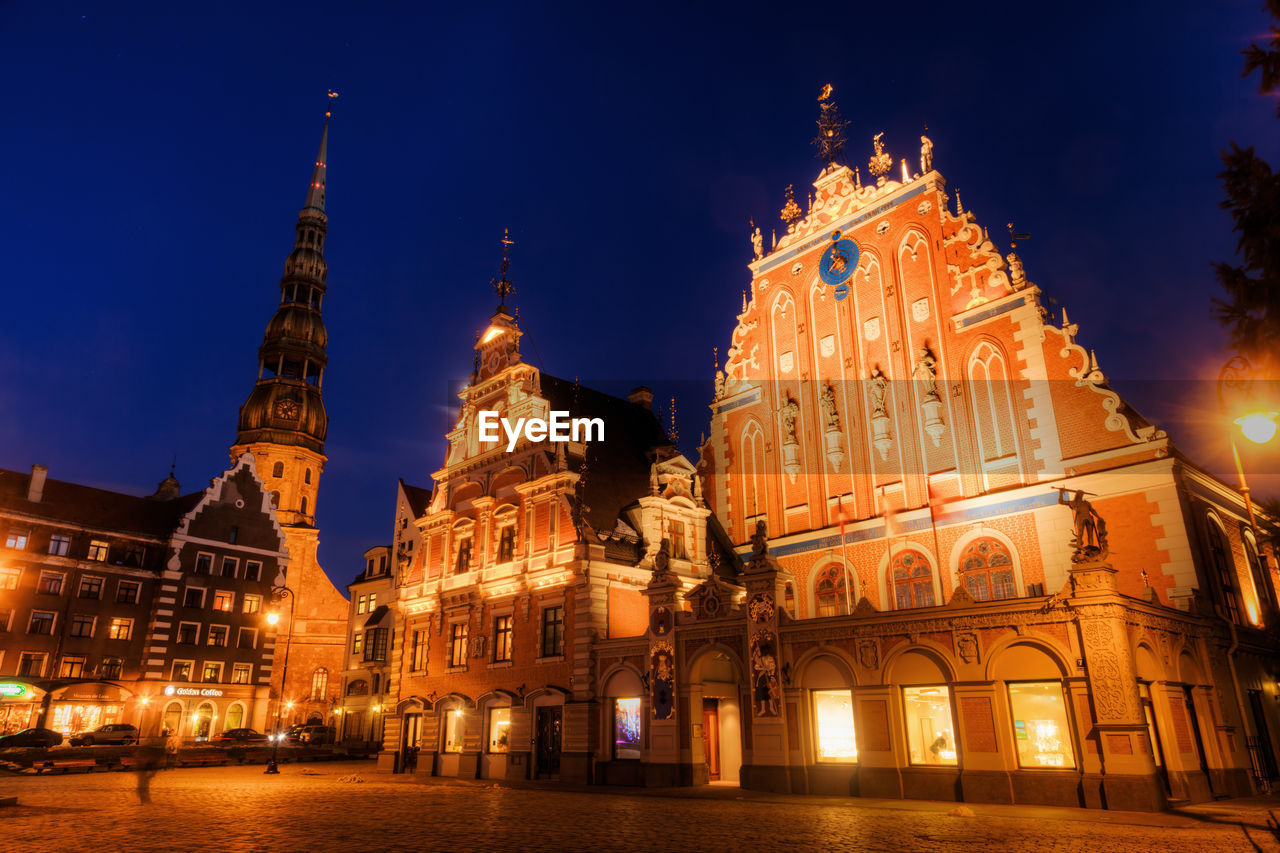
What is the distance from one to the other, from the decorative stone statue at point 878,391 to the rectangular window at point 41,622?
46314 mm

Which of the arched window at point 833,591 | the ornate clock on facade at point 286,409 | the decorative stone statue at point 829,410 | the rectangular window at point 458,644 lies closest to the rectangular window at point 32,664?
the rectangular window at point 458,644

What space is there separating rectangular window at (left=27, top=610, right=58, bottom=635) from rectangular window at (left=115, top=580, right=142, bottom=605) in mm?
3316

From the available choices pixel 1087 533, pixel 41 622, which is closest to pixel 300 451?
pixel 41 622

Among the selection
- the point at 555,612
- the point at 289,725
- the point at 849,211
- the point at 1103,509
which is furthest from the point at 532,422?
the point at 289,725

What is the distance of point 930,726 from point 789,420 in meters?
11.4

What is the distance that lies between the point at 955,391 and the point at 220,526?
4841cm

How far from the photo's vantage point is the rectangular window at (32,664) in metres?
43.8

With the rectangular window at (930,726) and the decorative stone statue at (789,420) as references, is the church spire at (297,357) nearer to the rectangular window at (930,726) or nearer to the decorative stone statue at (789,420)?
the decorative stone statue at (789,420)

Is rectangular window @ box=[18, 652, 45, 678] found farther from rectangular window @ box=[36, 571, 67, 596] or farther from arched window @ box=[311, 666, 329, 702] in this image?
arched window @ box=[311, 666, 329, 702]

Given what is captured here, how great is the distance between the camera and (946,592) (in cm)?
2269

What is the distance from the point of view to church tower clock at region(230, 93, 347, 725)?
62156mm

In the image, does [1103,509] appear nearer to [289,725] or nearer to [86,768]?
[86,768]

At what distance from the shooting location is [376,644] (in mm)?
53531

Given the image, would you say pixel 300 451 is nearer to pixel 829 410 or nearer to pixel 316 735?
pixel 316 735
